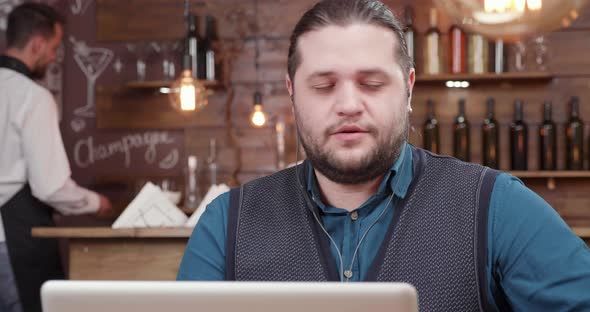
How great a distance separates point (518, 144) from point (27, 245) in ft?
8.11

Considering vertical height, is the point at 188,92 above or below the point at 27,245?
above

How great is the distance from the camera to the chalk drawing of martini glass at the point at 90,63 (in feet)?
14.9

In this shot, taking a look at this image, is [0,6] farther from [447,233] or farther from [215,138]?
[447,233]

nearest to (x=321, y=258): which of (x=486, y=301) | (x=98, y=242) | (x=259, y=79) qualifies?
(x=486, y=301)

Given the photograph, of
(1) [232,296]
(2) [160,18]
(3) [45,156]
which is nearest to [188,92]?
(3) [45,156]

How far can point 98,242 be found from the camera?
2891 millimetres

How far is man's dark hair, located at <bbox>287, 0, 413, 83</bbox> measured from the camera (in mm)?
1263

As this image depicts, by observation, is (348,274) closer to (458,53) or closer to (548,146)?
(458,53)

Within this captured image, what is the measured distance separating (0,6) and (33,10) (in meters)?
0.86

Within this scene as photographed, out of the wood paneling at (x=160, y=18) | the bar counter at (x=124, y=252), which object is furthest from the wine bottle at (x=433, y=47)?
the bar counter at (x=124, y=252)

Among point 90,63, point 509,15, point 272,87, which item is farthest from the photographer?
point 90,63

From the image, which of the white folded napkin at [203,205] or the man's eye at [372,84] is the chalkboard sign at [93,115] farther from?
the man's eye at [372,84]

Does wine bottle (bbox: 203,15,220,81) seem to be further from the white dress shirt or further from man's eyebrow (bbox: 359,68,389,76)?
man's eyebrow (bbox: 359,68,389,76)

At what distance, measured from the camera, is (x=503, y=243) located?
120cm
